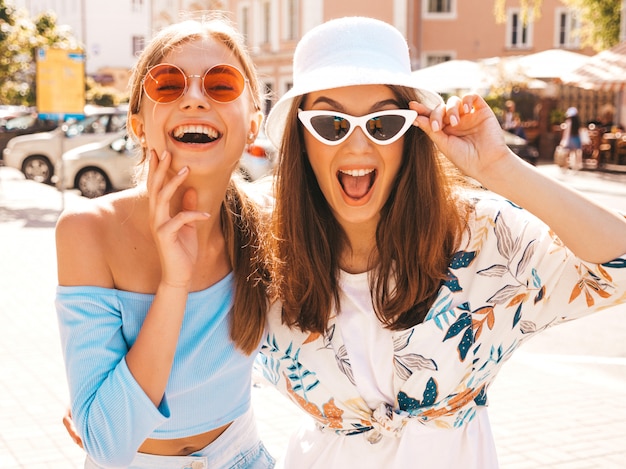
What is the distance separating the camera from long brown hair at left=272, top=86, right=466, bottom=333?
7.17 ft

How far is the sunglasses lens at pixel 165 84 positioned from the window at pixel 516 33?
118ft

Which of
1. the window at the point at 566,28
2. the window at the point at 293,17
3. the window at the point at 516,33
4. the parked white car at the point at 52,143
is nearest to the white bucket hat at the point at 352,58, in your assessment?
the parked white car at the point at 52,143

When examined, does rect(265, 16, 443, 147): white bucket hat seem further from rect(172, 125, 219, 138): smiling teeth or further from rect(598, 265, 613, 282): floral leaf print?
rect(598, 265, 613, 282): floral leaf print

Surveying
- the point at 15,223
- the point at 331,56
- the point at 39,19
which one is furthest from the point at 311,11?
the point at 331,56

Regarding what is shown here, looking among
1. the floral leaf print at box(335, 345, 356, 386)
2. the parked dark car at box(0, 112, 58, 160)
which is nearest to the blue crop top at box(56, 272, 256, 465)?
the floral leaf print at box(335, 345, 356, 386)

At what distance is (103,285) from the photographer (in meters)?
1.99

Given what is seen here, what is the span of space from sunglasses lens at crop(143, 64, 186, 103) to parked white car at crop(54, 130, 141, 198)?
14.3 m

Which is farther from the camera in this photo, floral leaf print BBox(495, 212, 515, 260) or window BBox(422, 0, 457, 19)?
window BBox(422, 0, 457, 19)

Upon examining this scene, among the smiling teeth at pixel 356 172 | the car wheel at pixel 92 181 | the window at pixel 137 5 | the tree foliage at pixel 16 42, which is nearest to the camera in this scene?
the smiling teeth at pixel 356 172

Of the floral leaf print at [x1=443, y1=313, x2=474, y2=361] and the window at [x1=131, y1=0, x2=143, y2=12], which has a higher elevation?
the window at [x1=131, y1=0, x2=143, y2=12]

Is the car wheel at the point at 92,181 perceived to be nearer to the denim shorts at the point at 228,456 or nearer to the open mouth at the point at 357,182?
the denim shorts at the point at 228,456

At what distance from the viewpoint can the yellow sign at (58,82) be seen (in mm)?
13711

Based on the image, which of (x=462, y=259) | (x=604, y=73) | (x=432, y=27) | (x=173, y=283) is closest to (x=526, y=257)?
(x=462, y=259)

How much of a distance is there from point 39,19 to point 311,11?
1906 centimetres
